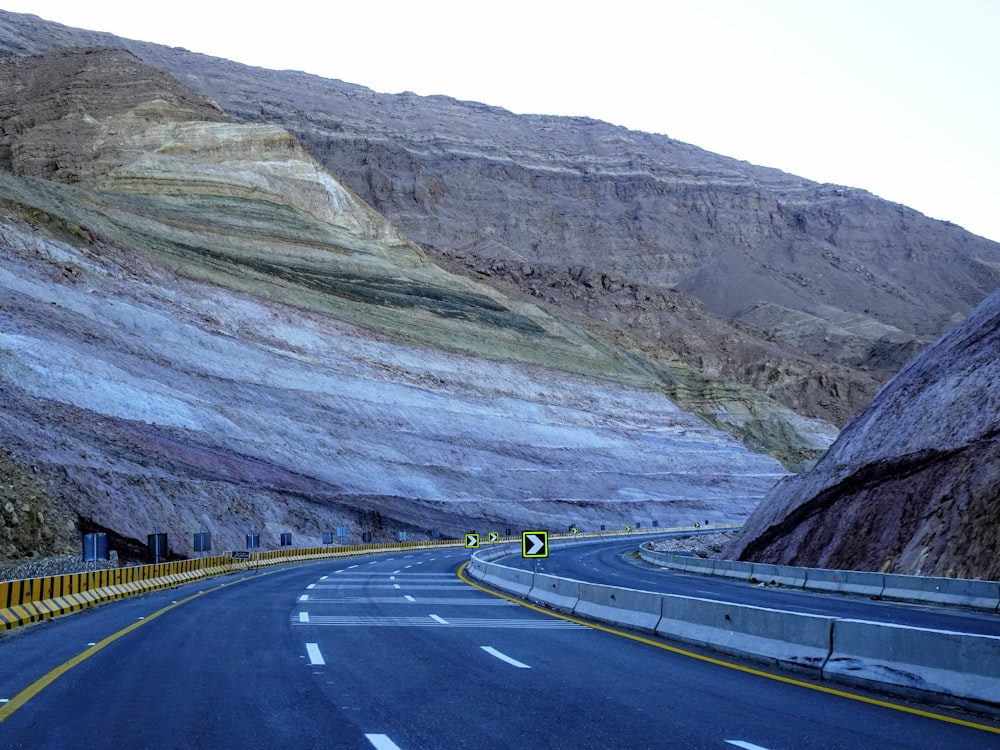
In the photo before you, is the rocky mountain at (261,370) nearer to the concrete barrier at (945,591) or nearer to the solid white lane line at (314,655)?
the solid white lane line at (314,655)

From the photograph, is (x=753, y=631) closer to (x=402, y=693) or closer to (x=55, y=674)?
(x=402, y=693)

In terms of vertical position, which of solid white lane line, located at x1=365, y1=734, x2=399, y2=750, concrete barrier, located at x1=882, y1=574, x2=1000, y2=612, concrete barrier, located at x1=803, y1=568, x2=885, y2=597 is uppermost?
solid white lane line, located at x1=365, y1=734, x2=399, y2=750

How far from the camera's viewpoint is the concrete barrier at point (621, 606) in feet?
52.4

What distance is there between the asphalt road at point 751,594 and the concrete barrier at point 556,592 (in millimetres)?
1368

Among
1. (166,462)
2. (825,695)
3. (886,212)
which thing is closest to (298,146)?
Answer: (166,462)

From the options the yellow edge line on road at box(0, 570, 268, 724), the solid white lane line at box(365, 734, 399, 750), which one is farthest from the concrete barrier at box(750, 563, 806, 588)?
the solid white lane line at box(365, 734, 399, 750)

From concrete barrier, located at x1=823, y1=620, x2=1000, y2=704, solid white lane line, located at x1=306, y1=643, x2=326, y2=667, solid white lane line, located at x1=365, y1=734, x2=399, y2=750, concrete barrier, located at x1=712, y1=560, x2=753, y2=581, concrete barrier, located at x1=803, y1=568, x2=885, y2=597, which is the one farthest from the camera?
concrete barrier, located at x1=712, y1=560, x2=753, y2=581

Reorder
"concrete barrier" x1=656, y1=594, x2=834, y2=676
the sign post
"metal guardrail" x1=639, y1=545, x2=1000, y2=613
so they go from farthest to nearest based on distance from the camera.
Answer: the sign post, "metal guardrail" x1=639, y1=545, x2=1000, y2=613, "concrete barrier" x1=656, y1=594, x2=834, y2=676

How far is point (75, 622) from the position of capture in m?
18.2

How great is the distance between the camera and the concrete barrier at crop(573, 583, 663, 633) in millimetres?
15969

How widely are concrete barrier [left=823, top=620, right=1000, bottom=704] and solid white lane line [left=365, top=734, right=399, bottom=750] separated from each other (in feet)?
15.7

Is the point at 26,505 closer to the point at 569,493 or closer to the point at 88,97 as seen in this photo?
the point at 569,493

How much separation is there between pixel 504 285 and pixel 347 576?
224ft

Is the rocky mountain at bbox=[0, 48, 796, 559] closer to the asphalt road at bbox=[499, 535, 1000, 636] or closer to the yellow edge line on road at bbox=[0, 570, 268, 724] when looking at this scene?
the asphalt road at bbox=[499, 535, 1000, 636]
